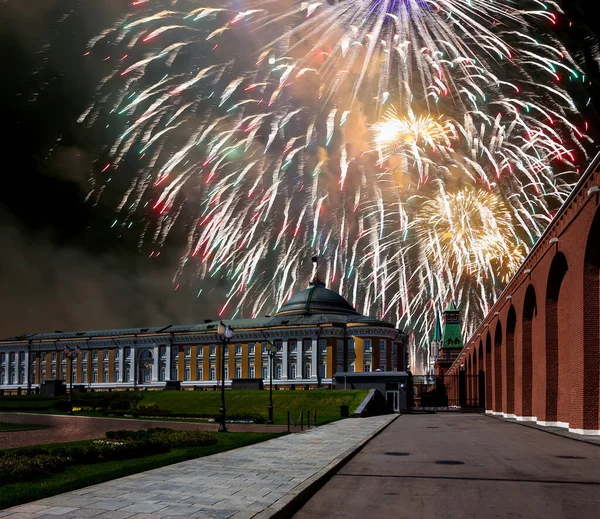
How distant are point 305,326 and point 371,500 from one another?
317ft

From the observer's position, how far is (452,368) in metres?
111

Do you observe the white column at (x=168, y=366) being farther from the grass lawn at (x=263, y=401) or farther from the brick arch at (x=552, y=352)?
the brick arch at (x=552, y=352)

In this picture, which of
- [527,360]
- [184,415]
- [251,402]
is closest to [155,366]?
[251,402]

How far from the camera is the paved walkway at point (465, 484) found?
10.8m

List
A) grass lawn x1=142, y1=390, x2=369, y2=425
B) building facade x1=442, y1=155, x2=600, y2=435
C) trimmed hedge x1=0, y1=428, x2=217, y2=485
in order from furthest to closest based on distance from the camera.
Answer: grass lawn x1=142, y1=390, x2=369, y2=425
building facade x1=442, y1=155, x2=600, y2=435
trimmed hedge x1=0, y1=428, x2=217, y2=485

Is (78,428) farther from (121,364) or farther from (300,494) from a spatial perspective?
(121,364)

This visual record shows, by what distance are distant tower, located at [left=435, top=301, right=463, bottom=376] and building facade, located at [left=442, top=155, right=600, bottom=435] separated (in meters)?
69.1

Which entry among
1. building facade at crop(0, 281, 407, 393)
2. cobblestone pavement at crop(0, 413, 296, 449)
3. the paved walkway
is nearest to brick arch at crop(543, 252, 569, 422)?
the paved walkway

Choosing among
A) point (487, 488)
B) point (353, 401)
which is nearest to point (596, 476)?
point (487, 488)

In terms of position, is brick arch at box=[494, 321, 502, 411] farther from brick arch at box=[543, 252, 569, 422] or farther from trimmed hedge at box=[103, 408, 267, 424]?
trimmed hedge at box=[103, 408, 267, 424]

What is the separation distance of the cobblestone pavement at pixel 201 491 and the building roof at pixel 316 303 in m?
101

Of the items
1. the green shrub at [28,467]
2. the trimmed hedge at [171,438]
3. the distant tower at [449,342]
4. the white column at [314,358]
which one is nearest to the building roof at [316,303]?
the white column at [314,358]

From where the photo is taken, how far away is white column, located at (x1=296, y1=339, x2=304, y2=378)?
108 m

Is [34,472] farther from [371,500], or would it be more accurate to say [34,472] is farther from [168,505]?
[371,500]
